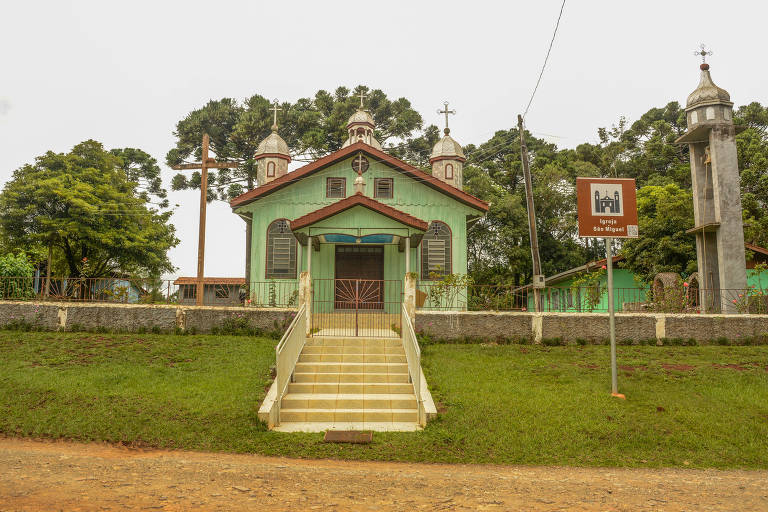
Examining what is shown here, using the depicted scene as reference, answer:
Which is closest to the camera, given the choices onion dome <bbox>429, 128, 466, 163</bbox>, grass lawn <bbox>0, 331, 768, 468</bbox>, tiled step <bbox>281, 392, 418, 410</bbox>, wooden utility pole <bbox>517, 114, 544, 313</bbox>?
grass lawn <bbox>0, 331, 768, 468</bbox>

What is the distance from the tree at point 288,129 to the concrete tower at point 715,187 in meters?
19.6

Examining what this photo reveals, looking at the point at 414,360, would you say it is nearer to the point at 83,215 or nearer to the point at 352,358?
the point at 352,358

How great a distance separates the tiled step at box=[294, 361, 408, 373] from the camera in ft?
34.7

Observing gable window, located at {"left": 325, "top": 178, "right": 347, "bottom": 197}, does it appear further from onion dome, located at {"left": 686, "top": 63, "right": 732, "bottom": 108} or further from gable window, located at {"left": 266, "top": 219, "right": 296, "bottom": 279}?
onion dome, located at {"left": 686, "top": 63, "right": 732, "bottom": 108}

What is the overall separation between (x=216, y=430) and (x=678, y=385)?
7670 millimetres

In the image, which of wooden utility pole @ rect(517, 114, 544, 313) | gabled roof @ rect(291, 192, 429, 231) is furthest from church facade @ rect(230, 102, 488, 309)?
gabled roof @ rect(291, 192, 429, 231)

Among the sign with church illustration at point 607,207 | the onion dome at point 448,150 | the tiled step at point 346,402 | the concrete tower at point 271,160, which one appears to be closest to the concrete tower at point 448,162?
the onion dome at point 448,150

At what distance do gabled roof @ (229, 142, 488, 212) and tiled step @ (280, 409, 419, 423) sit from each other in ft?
34.6

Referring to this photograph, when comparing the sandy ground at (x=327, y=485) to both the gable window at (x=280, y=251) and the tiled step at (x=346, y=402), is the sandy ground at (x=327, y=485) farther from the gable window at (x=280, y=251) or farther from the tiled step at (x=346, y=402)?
the gable window at (x=280, y=251)

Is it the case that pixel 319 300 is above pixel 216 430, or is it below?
above

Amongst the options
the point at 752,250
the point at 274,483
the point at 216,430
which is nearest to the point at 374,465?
the point at 274,483

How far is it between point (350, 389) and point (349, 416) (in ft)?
3.34

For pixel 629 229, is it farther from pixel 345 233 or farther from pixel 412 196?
pixel 412 196

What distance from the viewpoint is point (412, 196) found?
61.0 feet
